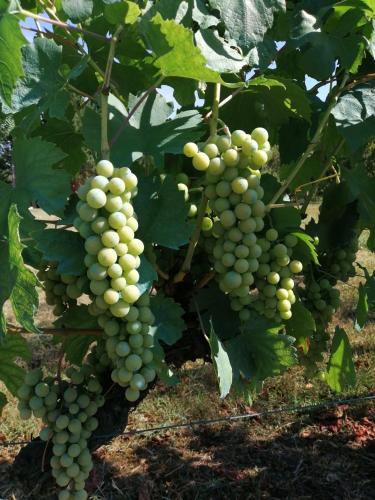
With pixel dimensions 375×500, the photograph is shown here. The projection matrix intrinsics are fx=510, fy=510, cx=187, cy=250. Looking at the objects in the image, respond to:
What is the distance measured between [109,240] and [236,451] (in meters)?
2.18

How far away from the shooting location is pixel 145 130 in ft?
3.67

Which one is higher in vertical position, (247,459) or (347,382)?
(347,382)

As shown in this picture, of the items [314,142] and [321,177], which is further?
[321,177]

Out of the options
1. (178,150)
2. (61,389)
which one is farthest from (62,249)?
(61,389)

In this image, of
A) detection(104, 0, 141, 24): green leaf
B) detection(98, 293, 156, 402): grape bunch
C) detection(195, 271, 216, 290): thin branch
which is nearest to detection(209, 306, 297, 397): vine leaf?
detection(195, 271, 216, 290): thin branch

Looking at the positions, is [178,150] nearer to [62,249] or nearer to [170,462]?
[62,249]

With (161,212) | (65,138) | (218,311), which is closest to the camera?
(161,212)

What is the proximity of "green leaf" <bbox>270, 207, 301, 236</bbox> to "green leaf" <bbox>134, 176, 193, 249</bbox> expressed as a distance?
31cm

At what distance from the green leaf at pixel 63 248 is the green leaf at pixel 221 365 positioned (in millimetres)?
326

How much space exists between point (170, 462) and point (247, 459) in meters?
0.40

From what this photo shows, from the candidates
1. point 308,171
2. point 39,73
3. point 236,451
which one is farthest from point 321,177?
point 236,451

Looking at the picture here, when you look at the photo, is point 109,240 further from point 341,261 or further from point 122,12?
point 341,261

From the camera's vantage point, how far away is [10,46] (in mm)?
884

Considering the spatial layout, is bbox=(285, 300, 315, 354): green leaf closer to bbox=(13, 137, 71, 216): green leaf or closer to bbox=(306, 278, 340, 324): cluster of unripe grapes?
bbox=(306, 278, 340, 324): cluster of unripe grapes
